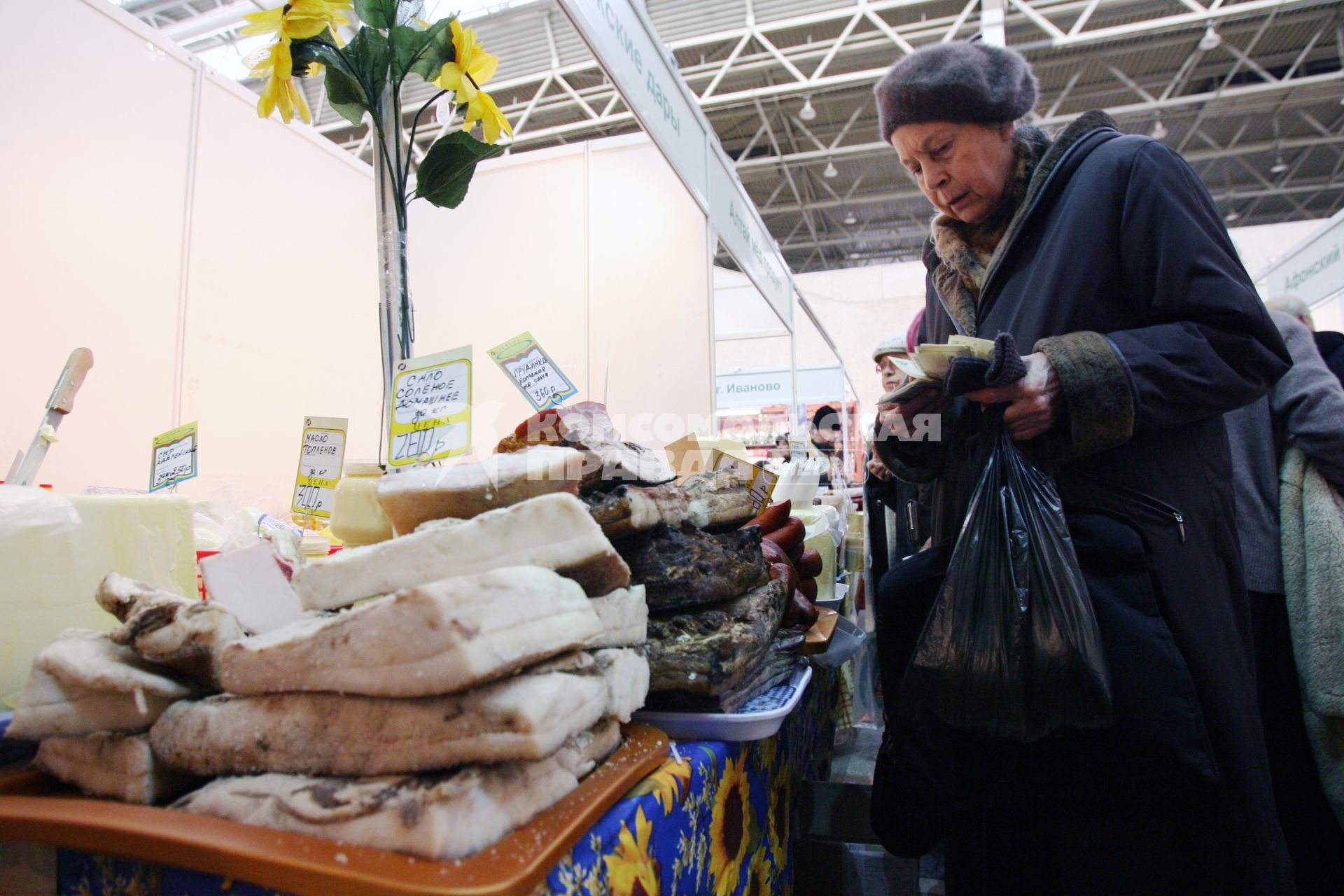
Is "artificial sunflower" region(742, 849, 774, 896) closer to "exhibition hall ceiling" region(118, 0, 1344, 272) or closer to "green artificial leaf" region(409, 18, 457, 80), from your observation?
"green artificial leaf" region(409, 18, 457, 80)

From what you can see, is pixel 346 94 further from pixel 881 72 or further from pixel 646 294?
pixel 881 72

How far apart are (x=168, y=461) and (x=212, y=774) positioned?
110 centimetres

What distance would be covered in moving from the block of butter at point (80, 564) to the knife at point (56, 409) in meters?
0.22

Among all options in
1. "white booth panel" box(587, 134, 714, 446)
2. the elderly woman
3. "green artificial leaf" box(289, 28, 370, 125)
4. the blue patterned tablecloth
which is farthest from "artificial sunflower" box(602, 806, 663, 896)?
"white booth panel" box(587, 134, 714, 446)

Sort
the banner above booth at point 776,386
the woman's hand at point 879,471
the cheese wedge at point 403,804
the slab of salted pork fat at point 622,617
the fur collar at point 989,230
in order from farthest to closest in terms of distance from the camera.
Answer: the banner above booth at point 776,386
the woman's hand at point 879,471
the fur collar at point 989,230
the slab of salted pork fat at point 622,617
the cheese wedge at point 403,804

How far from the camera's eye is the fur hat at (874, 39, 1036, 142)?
4.51 ft

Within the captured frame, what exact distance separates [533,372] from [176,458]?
76 centimetres

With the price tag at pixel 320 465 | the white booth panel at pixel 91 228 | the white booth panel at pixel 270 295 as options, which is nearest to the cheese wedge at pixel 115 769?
the price tag at pixel 320 465

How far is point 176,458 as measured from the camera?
4.91 ft

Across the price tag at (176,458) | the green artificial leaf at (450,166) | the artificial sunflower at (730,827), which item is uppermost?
the green artificial leaf at (450,166)

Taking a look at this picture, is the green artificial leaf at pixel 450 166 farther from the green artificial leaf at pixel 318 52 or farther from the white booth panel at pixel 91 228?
the white booth panel at pixel 91 228

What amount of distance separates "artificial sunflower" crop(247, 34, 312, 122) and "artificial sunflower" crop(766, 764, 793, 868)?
1.38 metres

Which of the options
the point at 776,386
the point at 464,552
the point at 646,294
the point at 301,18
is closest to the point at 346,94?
the point at 301,18

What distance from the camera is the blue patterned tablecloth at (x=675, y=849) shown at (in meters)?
0.58
